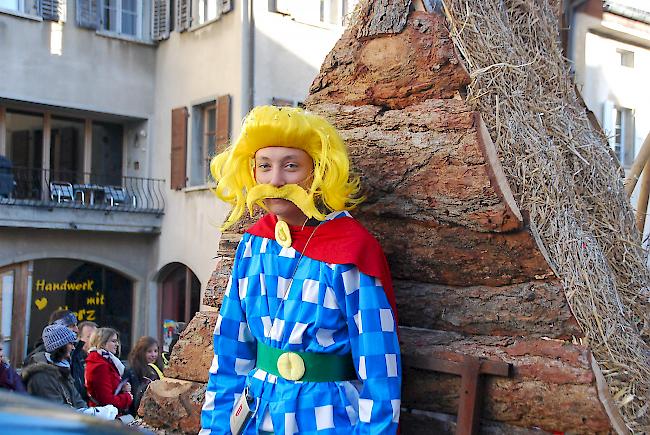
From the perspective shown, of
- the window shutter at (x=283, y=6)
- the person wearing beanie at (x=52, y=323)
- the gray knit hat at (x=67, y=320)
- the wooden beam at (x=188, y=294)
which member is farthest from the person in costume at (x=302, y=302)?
the wooden beam at (x=188, y=294)

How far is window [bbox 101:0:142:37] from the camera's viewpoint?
1437 centimetres

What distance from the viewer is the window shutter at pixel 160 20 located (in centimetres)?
1438

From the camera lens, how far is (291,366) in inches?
99.5

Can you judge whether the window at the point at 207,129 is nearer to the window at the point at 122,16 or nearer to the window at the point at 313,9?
the window at the point at 313,9

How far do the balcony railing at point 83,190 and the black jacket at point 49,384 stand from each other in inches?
330

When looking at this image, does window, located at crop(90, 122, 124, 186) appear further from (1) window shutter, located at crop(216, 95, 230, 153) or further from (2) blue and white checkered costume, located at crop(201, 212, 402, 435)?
(2) blue and white checkered costume, located at crop(201, 212, 402, 435)

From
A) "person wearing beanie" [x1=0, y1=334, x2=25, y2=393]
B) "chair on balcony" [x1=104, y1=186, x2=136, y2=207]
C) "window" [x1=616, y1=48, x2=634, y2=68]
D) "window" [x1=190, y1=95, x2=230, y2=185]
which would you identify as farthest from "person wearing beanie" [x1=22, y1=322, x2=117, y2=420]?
"window" [x1=616, y1=48, x2=634, y2=68]

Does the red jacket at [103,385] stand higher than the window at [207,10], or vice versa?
the window at [207,10]

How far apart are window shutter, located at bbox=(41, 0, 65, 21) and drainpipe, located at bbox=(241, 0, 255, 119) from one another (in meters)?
2.88

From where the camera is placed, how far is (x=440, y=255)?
8.86 ft

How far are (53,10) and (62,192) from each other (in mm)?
2717

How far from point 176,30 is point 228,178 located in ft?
39.2

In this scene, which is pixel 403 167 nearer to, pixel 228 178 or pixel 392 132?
pixel 392 132

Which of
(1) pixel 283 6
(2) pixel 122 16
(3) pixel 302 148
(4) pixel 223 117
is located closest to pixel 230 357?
(3) pixel 302 148
